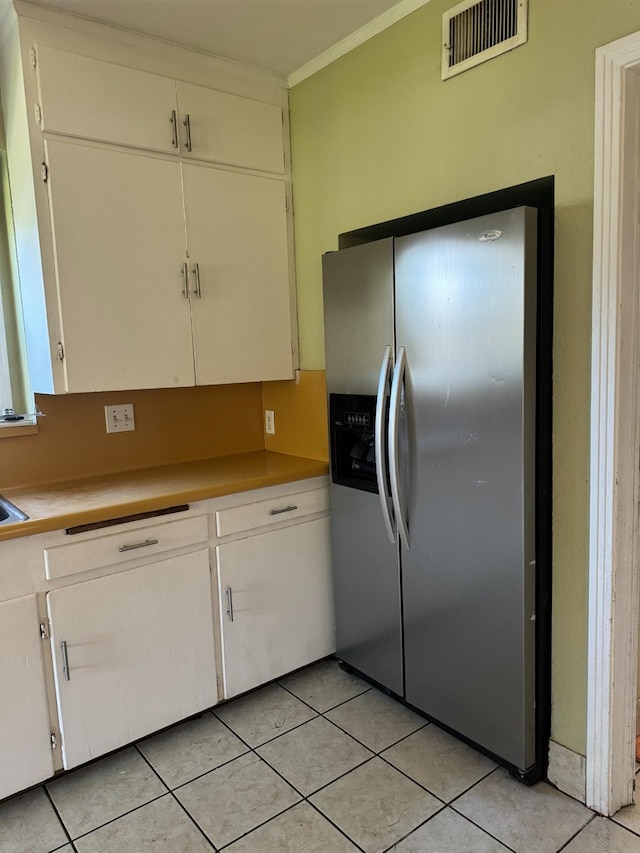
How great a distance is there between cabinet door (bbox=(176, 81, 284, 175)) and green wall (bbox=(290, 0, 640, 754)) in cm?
32

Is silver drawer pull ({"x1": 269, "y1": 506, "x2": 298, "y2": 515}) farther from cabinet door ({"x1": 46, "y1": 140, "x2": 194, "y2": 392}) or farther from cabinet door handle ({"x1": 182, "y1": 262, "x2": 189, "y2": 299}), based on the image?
cabinet door handle ({"x1": 182, "y1": 262, "x2": 189, "y2": 299})

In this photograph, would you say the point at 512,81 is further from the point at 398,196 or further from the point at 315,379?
the point at 315,379

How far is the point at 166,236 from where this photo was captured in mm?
2240

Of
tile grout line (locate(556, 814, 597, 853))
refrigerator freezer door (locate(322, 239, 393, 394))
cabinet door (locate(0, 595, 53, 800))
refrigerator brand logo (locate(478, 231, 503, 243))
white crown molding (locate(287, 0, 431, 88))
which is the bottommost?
tile grout line (locate(556, 814, 597, 853))

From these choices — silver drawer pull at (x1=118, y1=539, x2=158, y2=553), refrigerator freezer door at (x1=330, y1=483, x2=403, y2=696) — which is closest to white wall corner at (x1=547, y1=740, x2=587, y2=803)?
refrigerator freezer door at (x1=330, y1=483, x2=403, y2=696)

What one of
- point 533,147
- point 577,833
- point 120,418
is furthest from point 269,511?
point 533,147

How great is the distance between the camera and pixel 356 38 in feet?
7.20

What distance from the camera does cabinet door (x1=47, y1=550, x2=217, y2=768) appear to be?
1.82 meters

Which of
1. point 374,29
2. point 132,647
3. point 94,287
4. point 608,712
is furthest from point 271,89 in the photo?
point 608,712

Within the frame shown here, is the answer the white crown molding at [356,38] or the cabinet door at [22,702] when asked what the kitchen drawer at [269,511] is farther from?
the white crown molding at [356,38]

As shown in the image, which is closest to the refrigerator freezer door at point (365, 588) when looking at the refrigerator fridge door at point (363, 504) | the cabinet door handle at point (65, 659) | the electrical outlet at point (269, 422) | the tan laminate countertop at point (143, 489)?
the refrigerator fridge door at point (363, 504)

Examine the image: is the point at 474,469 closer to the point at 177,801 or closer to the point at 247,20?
the point at 177,801

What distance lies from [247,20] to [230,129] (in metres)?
0.40

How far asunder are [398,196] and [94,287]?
115cm
